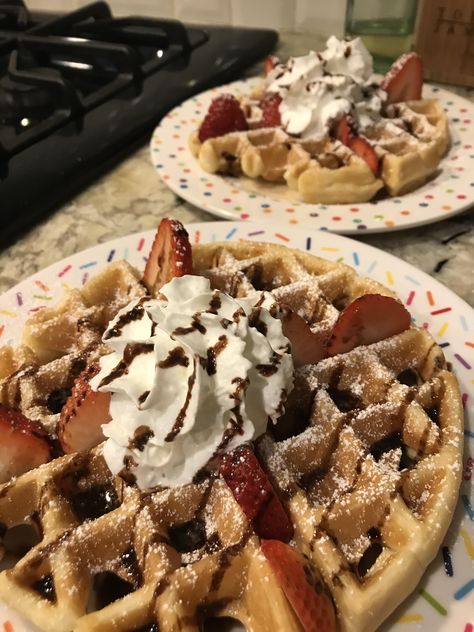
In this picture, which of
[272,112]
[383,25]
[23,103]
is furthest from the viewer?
[383,25]

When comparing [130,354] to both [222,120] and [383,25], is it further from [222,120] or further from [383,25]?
[383,25]

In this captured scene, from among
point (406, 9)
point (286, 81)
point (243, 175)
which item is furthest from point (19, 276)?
point (406, 9)

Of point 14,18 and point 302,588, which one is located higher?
point 14,18

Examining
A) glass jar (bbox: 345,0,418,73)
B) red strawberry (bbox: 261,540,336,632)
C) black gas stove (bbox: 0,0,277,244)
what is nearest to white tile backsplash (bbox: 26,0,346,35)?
black gas stove (bbox: 0,0,277,244)

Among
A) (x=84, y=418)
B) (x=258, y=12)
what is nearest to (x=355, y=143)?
(x=84, y=418)

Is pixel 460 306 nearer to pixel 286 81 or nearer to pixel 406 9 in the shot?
pixel 286 81

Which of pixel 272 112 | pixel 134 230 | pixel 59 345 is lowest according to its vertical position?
pixel 134 230

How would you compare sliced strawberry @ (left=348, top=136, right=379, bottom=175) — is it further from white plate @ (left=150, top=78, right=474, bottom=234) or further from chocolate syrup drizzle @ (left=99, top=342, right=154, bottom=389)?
chocolate syrup drizzle @ (left=99, top=342, right=154, bottom=389)

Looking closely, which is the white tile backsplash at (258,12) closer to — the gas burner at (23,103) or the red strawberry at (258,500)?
the gas burner at (23,103)
